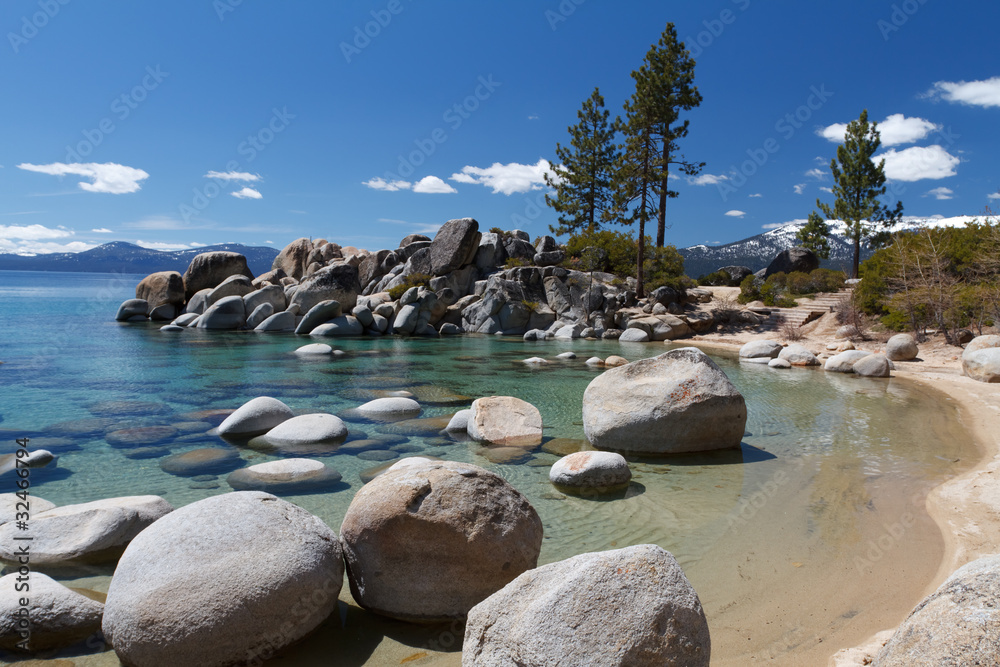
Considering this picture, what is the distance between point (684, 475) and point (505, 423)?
10.6 feet

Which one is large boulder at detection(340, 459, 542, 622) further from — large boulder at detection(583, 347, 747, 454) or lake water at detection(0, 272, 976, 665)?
large boulder at detection(583, 347, 747, 454)

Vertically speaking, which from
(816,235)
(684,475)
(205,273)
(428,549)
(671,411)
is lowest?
(684,475)

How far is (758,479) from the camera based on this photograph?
7.75m

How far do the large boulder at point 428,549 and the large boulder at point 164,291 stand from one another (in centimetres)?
3862

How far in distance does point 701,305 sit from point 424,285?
17.7 metres

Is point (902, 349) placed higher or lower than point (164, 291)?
lower

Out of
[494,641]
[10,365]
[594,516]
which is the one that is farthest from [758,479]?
[10,365]

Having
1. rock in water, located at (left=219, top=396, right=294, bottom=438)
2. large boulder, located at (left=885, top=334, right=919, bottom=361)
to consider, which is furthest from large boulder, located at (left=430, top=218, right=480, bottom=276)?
rock in water, located at (left=219, top=396, right=294, bottom=438)

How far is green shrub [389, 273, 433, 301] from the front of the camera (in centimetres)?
3609

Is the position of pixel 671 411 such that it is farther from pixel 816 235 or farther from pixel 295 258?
pixel 816 235

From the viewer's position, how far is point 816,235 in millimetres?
48438

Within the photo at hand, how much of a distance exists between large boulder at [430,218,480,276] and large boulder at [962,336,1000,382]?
27.6 m

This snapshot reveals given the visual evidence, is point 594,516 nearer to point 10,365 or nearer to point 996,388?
point 996,388

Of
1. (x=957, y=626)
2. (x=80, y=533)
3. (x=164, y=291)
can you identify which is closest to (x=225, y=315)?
(x=164, y=291)
